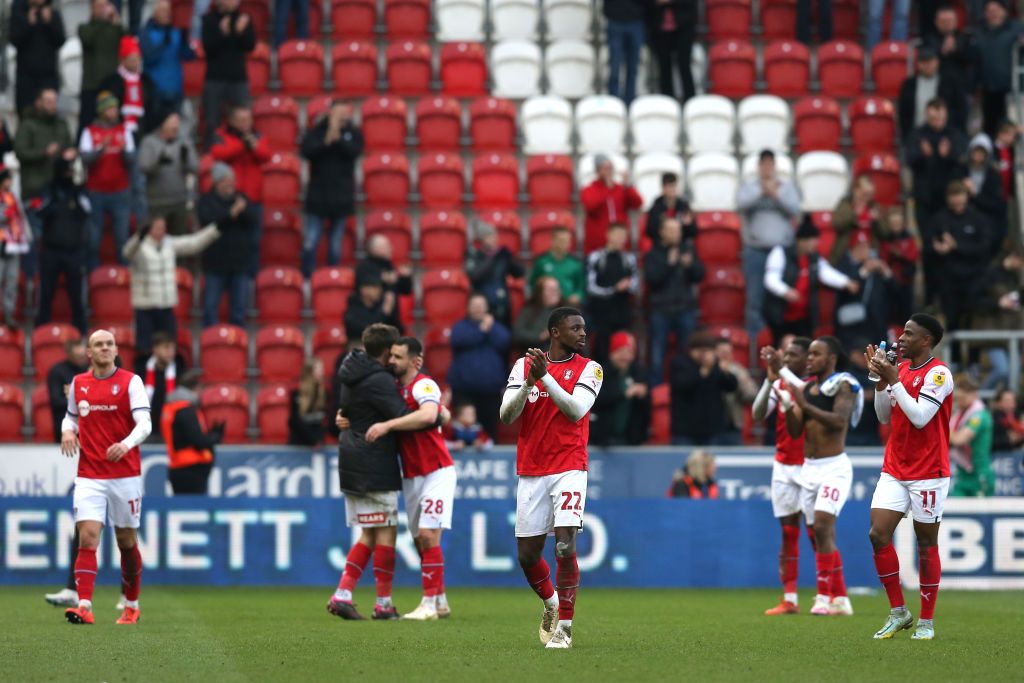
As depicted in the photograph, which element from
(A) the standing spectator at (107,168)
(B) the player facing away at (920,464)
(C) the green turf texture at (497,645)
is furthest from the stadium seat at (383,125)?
(B) the player facing away at (920,464)

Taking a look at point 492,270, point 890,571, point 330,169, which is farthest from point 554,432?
point 330,169

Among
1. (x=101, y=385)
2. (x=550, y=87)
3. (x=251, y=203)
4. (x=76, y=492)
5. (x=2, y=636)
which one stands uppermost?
(x=550, y=87)

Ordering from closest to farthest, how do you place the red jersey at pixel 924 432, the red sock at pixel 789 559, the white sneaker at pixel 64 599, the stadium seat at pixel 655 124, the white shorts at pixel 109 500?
the red jersey at pixel 924 432 < the white shorts at pixel 109 500 < the red sock at pixel 789 559 < the white sneaker at pixel 64 599 < the stadium seat at pixel 655 124

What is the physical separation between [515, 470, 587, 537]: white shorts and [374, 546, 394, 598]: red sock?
2955 mm

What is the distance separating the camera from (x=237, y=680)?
9.14 meters

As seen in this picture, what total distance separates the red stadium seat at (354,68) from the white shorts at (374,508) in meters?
12.1

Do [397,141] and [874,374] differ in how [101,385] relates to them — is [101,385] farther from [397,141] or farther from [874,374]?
[397,141]

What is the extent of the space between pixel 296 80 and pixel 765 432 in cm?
886

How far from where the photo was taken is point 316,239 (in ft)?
72.2

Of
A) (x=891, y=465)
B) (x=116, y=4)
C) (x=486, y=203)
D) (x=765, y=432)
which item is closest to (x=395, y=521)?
(x=891, y=465)

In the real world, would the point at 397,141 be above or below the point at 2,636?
above

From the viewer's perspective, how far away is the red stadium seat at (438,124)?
23969 millimetres

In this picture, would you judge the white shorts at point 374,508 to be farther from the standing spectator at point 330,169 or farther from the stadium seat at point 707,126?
the stadium seat at point 707,126

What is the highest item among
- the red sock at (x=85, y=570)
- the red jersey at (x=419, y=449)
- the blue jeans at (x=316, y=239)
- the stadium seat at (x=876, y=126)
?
the stadium seat at (x=876, y=126)
